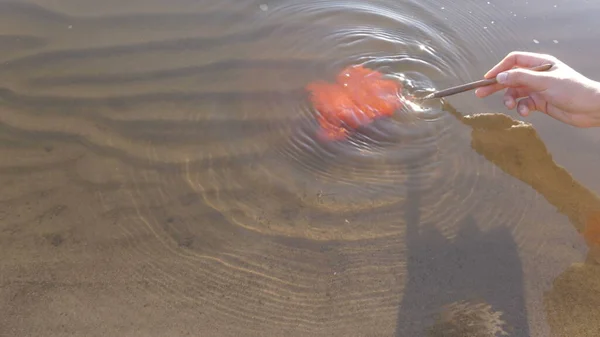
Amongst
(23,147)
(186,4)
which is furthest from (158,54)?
(23,147)

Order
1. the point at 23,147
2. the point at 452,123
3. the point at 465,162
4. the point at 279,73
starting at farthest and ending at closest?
the point at 279,73, the point at 452,123, the point at 465,162, the point at 23,147

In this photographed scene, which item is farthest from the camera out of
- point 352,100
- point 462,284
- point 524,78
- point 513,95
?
point 352,100

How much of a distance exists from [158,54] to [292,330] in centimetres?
217

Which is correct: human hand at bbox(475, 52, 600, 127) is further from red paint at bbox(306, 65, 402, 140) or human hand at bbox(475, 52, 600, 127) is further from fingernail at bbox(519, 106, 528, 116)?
red paint at bbox(306, 65, 402, 140)

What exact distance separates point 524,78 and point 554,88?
172 mm

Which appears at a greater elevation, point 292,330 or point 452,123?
point 452,123

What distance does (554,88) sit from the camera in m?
2.53

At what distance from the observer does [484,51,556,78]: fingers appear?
266cm

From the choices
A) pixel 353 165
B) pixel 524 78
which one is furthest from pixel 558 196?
pixel 353 165

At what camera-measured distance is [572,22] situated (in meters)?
3.92

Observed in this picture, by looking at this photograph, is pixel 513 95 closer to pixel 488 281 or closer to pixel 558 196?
pixel 558 196

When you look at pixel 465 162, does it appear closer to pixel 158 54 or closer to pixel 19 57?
pixel 158 54

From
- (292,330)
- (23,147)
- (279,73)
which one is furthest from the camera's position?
(279,73)

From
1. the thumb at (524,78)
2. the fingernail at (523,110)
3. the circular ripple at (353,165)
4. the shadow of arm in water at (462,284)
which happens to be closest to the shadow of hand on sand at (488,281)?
the shadow of arm in water at (462,284)
